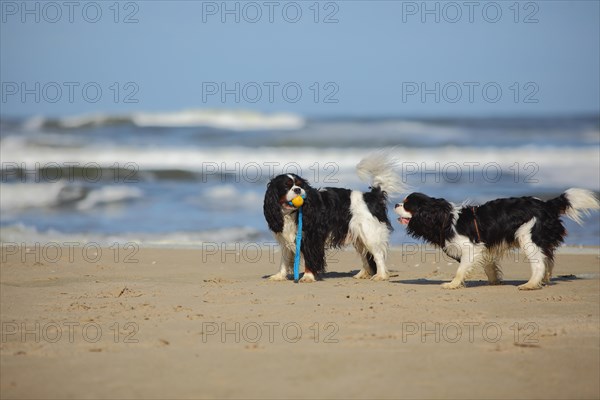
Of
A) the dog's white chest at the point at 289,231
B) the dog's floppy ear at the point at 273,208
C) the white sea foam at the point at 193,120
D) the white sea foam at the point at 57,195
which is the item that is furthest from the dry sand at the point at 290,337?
the white sea foam at the point at 193,120

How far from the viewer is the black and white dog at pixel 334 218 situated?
9.05 meters

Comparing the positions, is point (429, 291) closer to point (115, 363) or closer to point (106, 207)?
point (115, 363)

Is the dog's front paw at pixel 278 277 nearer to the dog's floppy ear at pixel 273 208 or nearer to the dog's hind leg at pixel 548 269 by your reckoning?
the dog's floppy ear at pixel 273 208

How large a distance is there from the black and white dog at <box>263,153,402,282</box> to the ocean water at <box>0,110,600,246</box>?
0.90 m

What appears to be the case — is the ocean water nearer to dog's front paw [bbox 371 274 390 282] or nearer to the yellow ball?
dog's front paw [bbox 371 274 390 282]

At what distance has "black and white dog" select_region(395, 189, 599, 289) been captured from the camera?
837cm

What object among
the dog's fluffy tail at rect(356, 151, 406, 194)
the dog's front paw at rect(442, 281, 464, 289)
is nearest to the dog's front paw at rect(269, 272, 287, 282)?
the dog's fluffy tail at rect(356, 151, 406, 194)

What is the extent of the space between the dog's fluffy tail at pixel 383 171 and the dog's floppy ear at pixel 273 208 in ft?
3.36

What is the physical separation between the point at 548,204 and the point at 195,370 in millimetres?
4421

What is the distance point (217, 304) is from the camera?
7.54 m

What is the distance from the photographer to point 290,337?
20.3 ft

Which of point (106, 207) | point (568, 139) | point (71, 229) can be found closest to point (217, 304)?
point (71, 229)

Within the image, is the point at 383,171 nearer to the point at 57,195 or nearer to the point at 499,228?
the point at 499,228

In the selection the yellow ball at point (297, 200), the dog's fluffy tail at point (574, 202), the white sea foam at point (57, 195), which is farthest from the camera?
the white sea foam at point (57, 195)
